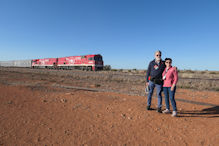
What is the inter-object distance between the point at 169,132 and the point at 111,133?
1.30 m

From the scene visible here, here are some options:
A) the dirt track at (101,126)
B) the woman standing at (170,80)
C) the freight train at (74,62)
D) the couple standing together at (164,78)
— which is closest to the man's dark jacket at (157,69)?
the couple standing together at (164,78)

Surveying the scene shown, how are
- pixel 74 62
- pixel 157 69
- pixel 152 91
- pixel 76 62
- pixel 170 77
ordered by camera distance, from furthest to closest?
pixel 74 62 < pixel 76 62 < pixel 152 91 < pixel 157 69 < pixel 170 77

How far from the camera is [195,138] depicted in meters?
2.28

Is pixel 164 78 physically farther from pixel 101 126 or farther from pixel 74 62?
pixel 74 62

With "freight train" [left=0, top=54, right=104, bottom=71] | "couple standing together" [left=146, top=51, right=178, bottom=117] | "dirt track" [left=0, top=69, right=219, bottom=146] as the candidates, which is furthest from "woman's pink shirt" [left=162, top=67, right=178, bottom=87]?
"freight train" [left=0, top=54, right=104, bottom=71]

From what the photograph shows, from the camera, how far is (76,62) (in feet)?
90.4

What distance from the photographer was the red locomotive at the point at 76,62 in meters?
24.0

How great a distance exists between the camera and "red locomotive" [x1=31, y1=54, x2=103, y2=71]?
24.0 meters

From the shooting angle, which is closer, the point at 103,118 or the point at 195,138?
the point at 195,138

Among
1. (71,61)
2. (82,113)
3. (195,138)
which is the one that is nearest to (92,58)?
(71,61)

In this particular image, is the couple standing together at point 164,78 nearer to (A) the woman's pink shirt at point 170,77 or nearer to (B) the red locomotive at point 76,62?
(A) the woman's pink shirt at point 170,77

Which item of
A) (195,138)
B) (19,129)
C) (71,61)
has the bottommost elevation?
(195,138)

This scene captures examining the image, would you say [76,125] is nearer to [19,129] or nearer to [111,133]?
[111,133]

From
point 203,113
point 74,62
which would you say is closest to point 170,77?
point 203,113
